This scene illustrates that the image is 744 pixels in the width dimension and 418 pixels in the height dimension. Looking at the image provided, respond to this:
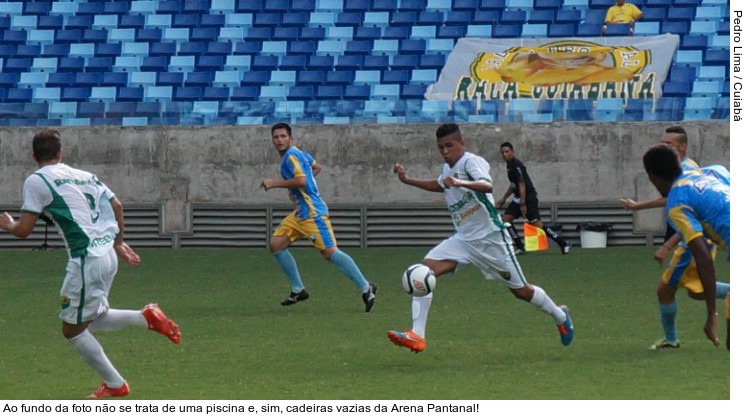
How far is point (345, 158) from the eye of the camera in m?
24.4

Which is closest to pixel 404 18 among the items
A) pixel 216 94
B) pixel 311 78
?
pixel 311 78

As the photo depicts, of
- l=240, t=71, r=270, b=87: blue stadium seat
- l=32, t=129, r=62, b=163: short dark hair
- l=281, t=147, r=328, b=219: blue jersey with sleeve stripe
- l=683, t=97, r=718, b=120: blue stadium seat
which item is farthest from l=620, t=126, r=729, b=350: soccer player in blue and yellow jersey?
l=240, t=71, r=270, b=87: blue stadium seat

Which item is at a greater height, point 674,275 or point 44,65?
point 44,65

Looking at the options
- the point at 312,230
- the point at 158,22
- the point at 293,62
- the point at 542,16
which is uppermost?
the point at 542,16

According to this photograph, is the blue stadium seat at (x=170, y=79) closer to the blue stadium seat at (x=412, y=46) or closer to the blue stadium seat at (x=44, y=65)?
the blue stadium seat at (x=44, y=65)

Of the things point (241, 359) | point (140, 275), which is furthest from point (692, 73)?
point (241, 359)

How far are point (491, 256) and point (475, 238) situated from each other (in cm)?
19

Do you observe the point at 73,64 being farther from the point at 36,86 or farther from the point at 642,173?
the point at 642,173

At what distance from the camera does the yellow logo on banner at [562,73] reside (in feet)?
78.0

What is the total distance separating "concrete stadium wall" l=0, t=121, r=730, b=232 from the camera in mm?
23812

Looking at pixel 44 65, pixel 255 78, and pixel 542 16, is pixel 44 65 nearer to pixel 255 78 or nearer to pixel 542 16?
pixel 255 78

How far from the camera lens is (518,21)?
26.7 m

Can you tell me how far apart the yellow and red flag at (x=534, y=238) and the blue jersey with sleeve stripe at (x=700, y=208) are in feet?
42.8

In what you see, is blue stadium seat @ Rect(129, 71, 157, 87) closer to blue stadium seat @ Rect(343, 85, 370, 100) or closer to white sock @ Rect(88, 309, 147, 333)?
blue stadium seat @ Rect(343, 85, 370, 100)
